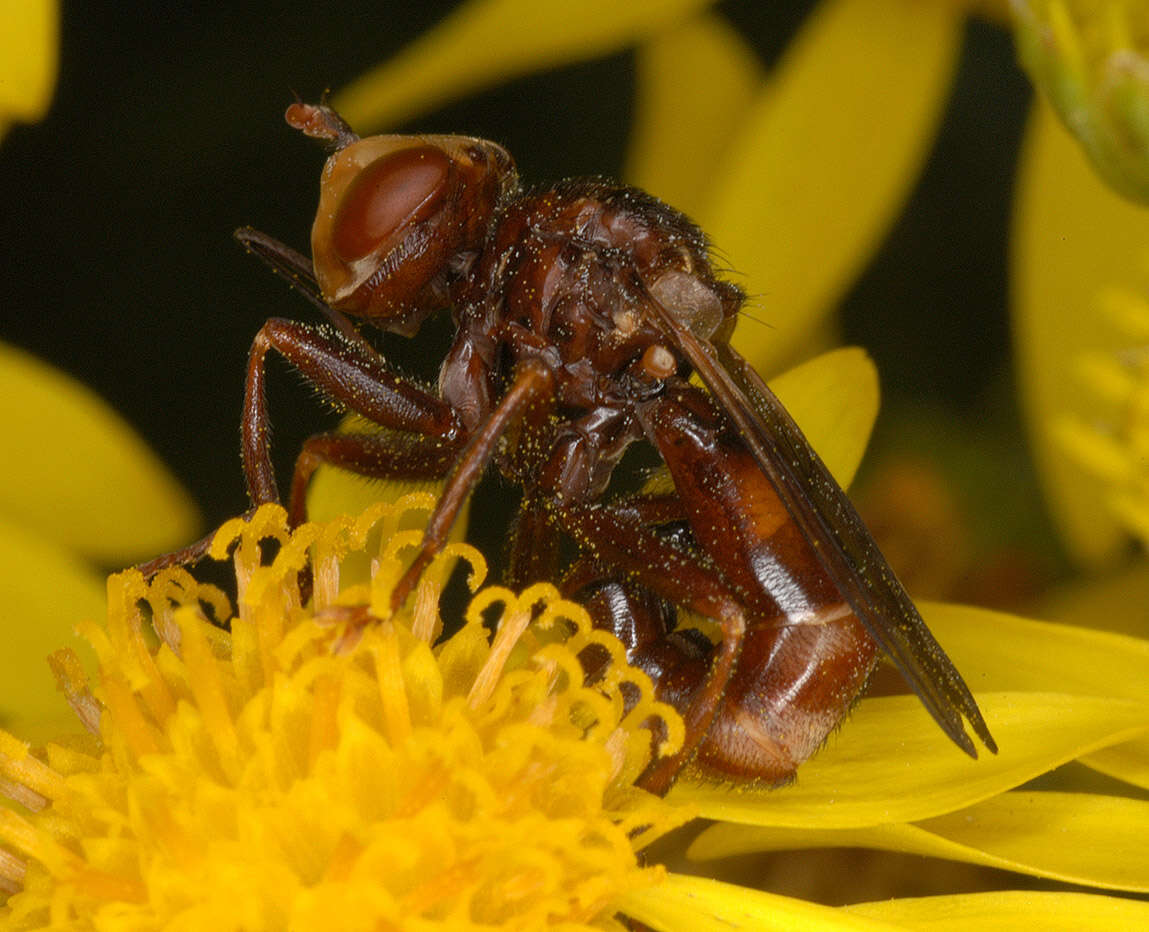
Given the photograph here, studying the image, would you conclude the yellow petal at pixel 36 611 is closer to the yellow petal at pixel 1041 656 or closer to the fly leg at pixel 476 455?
the fly leg at pixel 476 455

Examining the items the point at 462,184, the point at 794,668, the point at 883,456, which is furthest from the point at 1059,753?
the point at 883,456

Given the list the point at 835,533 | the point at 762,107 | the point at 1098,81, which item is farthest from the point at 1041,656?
the point at 762,107

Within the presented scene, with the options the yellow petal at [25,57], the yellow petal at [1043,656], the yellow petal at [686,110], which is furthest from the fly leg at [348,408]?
the yellow petal at [686,110]

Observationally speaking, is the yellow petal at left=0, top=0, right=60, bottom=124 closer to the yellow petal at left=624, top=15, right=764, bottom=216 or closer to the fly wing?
the fly wing

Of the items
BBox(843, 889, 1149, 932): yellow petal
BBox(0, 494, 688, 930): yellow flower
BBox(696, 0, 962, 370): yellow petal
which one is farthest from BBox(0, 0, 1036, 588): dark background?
BBox(843, 889, 1149, 932): yellow petal

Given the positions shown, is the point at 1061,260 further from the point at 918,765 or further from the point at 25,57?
the point at 25,57
